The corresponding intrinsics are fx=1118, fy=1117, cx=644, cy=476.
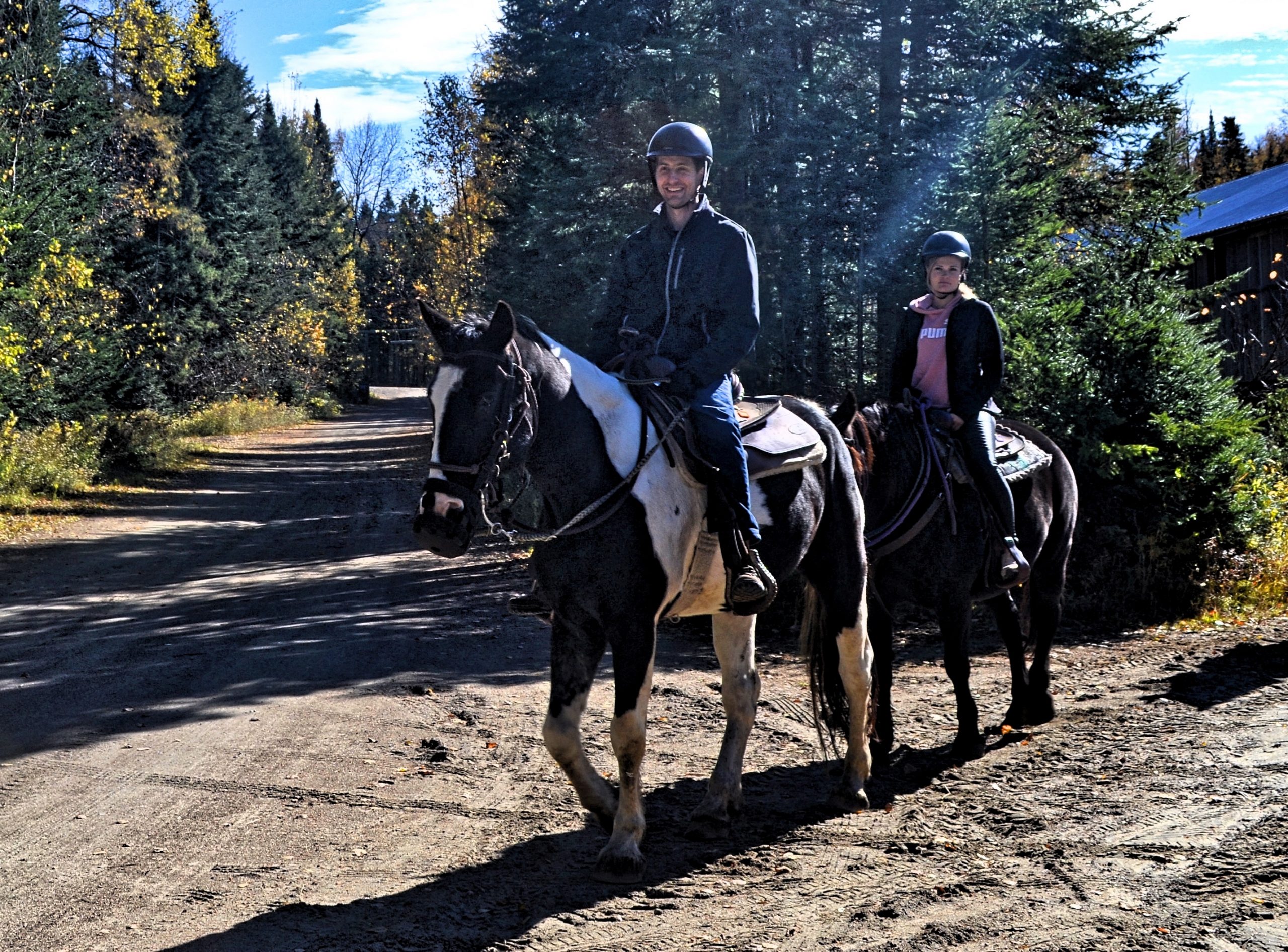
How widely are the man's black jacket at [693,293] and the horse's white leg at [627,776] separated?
136 cm

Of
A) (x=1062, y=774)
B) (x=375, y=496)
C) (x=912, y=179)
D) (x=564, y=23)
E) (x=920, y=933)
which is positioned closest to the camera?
(x=920, y=933)

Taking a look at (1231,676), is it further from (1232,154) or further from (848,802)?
(1232,154)

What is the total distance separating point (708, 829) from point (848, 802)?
0.88 m

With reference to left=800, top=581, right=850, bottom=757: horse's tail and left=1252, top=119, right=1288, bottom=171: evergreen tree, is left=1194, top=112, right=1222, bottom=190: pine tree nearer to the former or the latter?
left=1252, top=119, right=1288, bottom=171: evergreen tree

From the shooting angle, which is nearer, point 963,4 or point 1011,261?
point 1011,261

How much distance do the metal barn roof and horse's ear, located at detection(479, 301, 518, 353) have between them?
2094 centimetres

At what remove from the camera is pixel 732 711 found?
19.2 feet

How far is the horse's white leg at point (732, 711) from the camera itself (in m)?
5.53

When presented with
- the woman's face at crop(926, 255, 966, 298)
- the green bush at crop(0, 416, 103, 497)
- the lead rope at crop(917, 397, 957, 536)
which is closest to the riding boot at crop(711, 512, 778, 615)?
the lead rope at crop(917, 397, 957, 536)

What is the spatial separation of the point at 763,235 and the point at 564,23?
5781 mm

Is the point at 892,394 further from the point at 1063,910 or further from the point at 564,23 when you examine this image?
the point at 564,23

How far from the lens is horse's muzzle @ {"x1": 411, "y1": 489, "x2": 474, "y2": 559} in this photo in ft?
13.3

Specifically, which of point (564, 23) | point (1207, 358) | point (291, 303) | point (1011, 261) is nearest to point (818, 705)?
point (1011, 261)

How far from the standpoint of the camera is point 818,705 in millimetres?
6723
